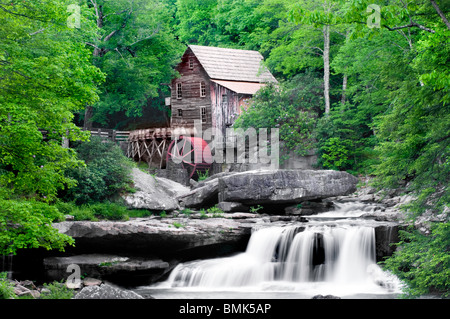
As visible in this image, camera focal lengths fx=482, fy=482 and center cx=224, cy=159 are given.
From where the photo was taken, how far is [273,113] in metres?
26.9

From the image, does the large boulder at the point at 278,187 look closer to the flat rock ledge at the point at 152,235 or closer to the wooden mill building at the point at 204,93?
the flat rock ledge at the point at 152,235

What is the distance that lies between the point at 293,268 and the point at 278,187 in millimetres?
5456

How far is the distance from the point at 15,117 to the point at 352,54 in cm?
1864

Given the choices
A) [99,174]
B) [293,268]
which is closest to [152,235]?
[293,268]

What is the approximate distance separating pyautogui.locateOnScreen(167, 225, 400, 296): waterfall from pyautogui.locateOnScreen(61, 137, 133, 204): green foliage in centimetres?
520

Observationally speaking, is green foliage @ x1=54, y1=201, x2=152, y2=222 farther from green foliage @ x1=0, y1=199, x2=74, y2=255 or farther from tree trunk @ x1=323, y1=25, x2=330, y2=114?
tree trunk @ x1=323, y1=25, x2=330, y2=114

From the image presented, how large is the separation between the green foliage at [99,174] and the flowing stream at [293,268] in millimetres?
5212

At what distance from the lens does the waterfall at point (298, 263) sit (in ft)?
47.2

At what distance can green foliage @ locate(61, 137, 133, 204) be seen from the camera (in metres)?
18.3

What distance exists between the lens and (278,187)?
19.8m

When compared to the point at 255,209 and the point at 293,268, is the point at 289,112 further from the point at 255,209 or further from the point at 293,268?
the point at 293,268

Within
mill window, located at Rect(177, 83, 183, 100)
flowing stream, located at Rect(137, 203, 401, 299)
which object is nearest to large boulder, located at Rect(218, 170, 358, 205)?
flowing stream, located at Rect(137, 203, 401, 299)

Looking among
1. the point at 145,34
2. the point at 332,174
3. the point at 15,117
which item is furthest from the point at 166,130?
the point at 15,117
